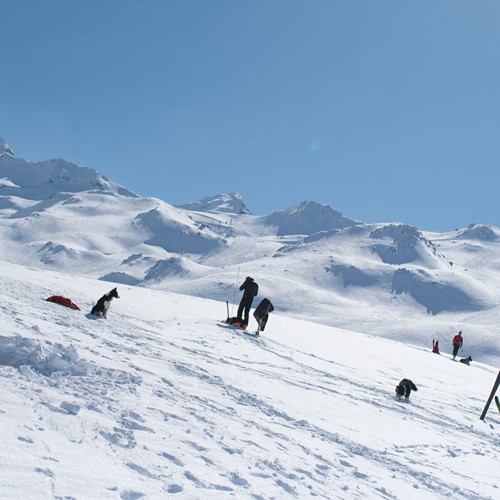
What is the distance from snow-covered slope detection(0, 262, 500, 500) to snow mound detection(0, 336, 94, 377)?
2 cm

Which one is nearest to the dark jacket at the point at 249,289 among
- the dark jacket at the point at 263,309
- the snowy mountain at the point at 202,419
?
the dark jacket at the point at 263,309

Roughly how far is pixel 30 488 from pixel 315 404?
6.73 metres

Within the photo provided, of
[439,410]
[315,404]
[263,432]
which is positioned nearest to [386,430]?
[315,404]

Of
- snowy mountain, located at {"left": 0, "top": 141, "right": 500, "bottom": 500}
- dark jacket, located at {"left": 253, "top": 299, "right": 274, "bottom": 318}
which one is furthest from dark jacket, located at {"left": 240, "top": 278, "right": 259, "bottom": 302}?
snowy mountain, located at {"left": 0, "top": 141, "right": 500, "bottom": 500}

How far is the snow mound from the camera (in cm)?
732

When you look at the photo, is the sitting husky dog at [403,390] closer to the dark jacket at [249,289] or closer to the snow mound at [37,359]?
the dark jacket at [249,289]

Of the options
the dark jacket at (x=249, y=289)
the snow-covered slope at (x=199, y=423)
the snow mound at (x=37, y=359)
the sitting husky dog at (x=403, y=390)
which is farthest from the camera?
the dark jacket at (x=249, y=289)

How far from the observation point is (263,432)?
24.6 feet

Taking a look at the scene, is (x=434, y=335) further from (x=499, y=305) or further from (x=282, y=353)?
(x=282, y=353)

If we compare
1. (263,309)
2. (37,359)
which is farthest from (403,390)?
(37,359)

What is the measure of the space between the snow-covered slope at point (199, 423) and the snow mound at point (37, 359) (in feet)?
0.07

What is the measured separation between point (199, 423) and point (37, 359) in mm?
2513

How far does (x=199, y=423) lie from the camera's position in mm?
7023

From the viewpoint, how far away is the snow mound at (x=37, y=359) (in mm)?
7316
